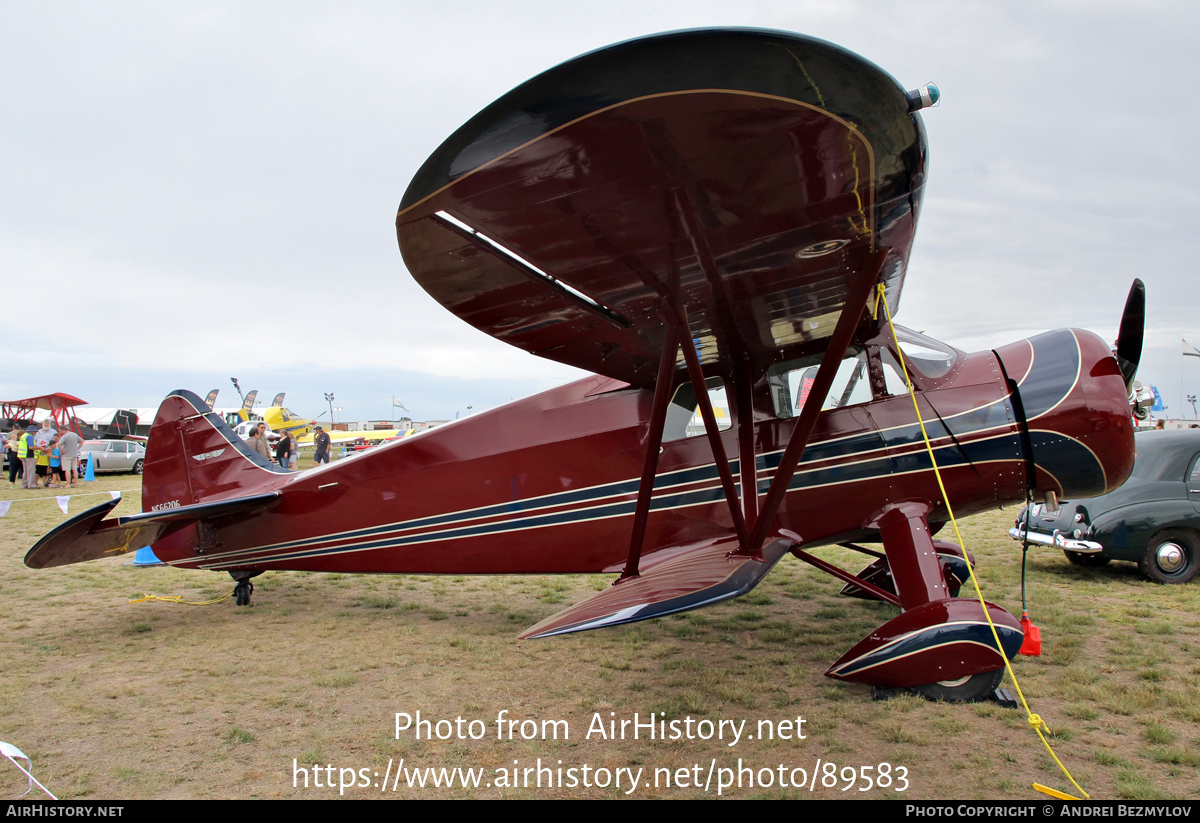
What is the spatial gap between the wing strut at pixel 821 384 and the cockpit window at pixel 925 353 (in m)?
1.08

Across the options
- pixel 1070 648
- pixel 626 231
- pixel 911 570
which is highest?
pixel 626 231

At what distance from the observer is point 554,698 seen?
396cm

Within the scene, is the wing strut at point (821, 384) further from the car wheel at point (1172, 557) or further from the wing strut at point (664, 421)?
the car wheel at point (1172, 557)

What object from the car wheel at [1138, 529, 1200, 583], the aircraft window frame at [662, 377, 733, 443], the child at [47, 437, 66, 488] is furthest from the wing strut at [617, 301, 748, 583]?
the child at [47, 437, 66, 488]

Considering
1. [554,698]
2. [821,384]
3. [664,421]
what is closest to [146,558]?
[554,698]

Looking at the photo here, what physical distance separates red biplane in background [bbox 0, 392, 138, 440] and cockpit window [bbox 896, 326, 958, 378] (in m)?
33.1

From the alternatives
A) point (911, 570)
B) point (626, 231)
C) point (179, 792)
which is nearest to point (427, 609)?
point (179, 792)

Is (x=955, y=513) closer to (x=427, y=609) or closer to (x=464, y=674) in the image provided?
(x=464, y=674)

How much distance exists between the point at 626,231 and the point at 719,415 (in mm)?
3112

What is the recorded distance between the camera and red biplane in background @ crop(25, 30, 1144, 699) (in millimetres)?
1890

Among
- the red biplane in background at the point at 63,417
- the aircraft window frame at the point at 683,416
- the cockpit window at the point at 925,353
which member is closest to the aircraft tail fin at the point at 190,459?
the aircraft window frame at the point at 683,416

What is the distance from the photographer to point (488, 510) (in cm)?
512

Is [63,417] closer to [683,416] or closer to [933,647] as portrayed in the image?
[683,416]

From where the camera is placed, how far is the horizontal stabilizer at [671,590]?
2.83 meters
